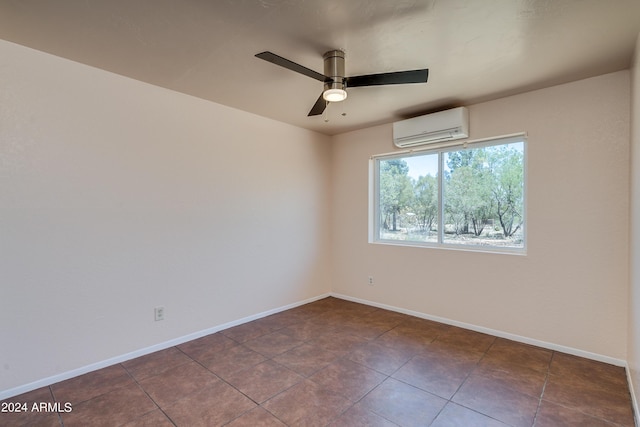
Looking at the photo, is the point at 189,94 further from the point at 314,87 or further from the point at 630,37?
the point at 630,37

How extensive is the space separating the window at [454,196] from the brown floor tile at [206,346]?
89.2 inches

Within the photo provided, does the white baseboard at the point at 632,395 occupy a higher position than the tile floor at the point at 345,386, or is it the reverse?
the white baseboard at the point at 632,395

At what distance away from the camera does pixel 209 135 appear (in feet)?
10.4

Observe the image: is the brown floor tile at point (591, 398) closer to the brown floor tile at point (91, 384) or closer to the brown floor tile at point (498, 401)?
the brown floor tile at point (498, 401)

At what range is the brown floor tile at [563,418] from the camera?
1.85 metres

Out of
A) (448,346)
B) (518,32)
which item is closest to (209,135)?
(518,32)

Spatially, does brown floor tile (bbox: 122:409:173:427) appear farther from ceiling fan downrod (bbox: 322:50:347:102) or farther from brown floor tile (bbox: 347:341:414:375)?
ceiling fan downrod (bbox: 322:50:347:102)

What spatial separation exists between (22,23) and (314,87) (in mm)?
1963

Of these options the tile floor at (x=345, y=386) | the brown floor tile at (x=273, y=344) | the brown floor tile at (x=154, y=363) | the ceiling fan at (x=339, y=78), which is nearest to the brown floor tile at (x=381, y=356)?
the tile floor at (x=345, y=386)

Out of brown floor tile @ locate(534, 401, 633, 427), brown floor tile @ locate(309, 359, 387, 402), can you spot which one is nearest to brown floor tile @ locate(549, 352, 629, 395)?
brown floor tile @ locate(534, 401, 633, 427)

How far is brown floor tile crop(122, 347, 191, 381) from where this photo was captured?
2.42 meters

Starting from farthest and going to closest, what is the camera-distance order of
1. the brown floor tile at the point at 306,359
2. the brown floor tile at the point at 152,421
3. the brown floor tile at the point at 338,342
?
the brown floor tile at the point at 338,342, the brown floor tile at the point at 306,359, the brown floor tile at the point at 152,421

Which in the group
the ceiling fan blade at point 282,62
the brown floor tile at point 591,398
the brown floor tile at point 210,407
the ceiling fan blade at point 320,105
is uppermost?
the ceiling fan blade at point 282,62

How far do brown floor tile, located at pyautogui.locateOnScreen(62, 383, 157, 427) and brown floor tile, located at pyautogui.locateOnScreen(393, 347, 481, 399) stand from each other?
1.80 meters
